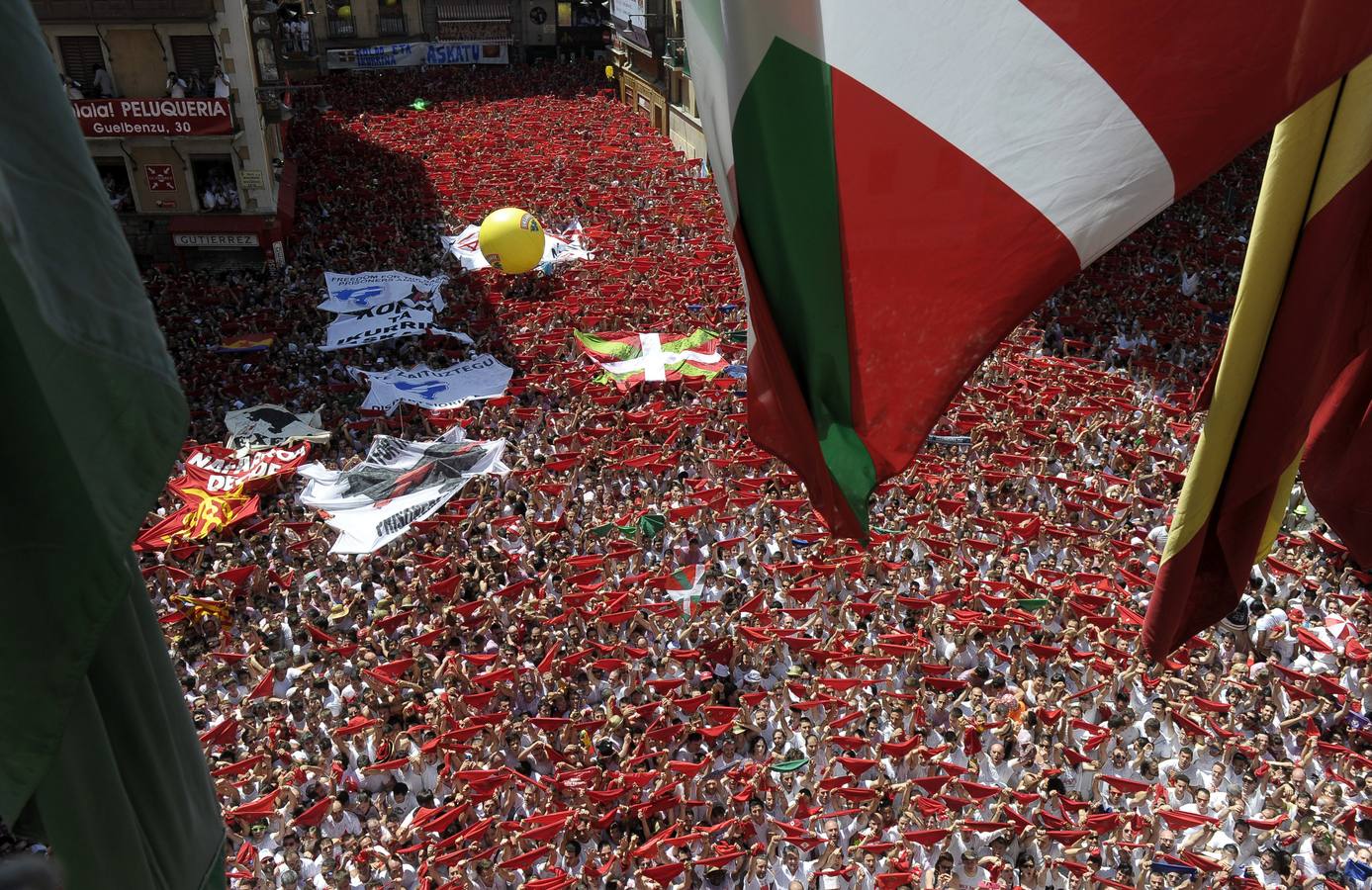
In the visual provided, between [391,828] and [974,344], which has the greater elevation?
[974,344]

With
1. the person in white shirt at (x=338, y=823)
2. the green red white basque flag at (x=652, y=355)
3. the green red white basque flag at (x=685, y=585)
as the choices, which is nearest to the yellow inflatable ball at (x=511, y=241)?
the green red white basque flag at (x=652, y=355)

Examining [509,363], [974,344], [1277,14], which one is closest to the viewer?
[1277,14]

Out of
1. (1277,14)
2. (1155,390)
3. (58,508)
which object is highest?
(1277,14)

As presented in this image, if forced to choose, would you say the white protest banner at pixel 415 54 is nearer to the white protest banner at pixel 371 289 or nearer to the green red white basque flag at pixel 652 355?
the white protest banner at pixel 371 289

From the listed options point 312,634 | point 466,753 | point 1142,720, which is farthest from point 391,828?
point 1142,720

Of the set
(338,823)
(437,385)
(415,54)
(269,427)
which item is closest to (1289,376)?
(338,823)

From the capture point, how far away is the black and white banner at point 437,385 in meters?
18.5

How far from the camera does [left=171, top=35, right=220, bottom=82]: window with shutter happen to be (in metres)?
25.8

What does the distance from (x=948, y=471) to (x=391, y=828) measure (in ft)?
32.6

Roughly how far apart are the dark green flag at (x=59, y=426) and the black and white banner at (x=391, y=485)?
11.8 m

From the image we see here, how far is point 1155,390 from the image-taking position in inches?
773

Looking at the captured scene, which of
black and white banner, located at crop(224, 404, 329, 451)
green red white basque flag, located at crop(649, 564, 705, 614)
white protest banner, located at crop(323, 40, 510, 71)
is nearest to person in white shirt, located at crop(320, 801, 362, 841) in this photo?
green red white basque flag, located at crop(649, 564, 705, 614)

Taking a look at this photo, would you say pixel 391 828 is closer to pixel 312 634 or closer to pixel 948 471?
pixel 312 634

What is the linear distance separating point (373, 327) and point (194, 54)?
1044 cm
